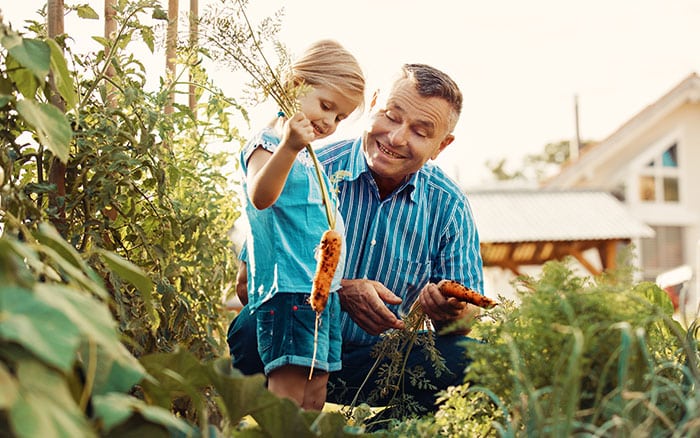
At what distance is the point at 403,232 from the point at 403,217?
2.0 inches

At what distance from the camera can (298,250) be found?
2502 mm

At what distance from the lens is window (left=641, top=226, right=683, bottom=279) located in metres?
21.8

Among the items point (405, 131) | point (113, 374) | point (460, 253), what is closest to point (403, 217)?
point (460, 253)

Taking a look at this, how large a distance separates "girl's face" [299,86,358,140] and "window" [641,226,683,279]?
67.3 ft

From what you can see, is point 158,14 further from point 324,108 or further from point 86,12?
point 324,108

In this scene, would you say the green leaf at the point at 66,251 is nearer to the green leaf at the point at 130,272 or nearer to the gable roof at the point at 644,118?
the green leaf at the point at 130,272

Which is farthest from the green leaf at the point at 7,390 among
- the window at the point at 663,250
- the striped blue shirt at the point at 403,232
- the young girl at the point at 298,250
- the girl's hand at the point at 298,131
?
the window at the point at 663,250

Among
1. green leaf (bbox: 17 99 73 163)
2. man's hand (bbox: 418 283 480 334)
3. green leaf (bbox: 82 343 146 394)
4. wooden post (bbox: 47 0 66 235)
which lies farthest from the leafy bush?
wooden post (bbox: 47 0 66 235)

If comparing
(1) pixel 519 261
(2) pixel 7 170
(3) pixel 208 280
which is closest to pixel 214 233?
(3) pixel 208 280

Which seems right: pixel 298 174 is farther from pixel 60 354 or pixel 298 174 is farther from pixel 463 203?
pixel 60 354

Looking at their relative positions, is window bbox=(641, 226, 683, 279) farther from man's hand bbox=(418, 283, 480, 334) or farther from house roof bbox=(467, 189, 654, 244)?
man's hand bbox=(418, 283, 480, 334)

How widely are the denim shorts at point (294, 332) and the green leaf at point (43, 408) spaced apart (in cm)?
138

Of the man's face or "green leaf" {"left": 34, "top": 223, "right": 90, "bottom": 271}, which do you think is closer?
"green leaf" {"left": 34, "top": 223, "right": 90, "bottom": 271}

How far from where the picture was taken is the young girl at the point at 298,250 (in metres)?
2.38
